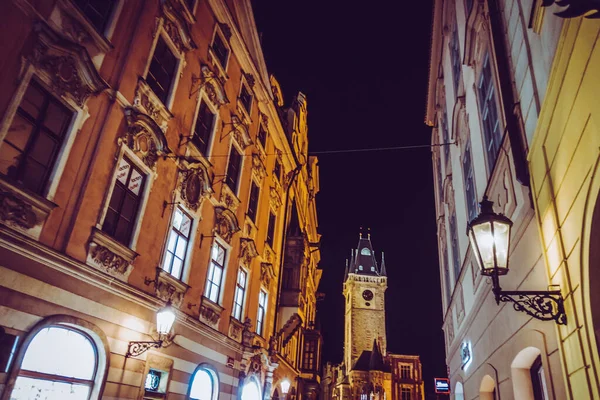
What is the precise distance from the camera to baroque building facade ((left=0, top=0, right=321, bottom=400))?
693 centimetres

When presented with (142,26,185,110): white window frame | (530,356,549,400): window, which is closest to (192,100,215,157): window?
(142,26,185,110): white window frame

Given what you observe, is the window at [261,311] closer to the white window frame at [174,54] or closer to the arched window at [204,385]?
the arched window at [204,385]

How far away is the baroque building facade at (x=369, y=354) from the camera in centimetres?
7869

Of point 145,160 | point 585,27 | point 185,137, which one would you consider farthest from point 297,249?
point 585,27

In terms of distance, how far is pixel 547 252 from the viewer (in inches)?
215

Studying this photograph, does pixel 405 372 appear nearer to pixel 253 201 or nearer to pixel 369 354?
pixel 369 354

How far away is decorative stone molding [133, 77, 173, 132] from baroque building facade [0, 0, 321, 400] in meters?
0.05

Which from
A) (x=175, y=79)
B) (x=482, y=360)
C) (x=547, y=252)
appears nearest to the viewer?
(x=547, y=252)

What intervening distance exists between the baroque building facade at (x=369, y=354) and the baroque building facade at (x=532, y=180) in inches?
2836

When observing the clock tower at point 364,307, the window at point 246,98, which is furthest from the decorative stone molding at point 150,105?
the clock tower at point 364,307

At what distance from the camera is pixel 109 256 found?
28.5 ft

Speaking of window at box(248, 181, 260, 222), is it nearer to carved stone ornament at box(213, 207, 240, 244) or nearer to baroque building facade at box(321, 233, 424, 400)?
carved stone ornament at box(213, 207, 240, 244)

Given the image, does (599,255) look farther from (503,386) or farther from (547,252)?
(503,386)

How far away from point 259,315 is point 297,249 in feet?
19.5
